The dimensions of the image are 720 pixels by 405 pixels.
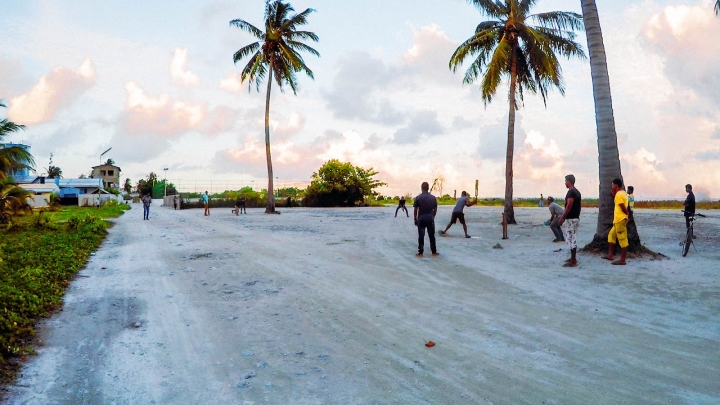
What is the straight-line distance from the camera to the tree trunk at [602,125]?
11.2 meters

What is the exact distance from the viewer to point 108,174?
107 meters

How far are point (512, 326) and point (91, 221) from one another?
60.2 ft

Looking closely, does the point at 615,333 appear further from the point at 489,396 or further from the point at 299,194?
the point at 299,194

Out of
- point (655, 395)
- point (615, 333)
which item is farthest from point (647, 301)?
point (655, 395)

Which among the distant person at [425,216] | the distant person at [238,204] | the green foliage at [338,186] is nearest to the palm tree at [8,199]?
the distant person at [238,204]

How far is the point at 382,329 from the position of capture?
5676 millimetres

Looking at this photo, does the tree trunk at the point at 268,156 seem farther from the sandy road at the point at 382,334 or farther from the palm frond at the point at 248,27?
the sandy road at the point at 382,334

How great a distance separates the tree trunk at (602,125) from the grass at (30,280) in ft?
36.0

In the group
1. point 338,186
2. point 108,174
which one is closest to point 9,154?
point 338,186

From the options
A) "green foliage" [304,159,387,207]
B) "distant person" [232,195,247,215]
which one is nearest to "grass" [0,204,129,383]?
"distant person" [232,195,247,215]

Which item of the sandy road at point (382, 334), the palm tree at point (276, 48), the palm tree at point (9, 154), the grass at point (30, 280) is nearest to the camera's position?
the sandy road at point (382, 334)

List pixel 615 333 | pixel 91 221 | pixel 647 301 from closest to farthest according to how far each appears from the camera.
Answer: pixel 615 333, pixel 647 301, pixel 91 221

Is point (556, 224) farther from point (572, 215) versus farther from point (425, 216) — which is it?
point (425, 216)

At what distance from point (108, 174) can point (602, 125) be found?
114458 mm
